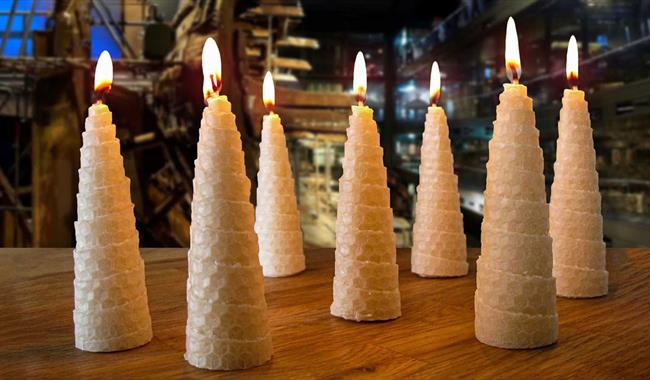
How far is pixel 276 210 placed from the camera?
1092mm

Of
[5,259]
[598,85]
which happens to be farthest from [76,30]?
[598,85]

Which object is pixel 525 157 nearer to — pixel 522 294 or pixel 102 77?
pixel 522 294

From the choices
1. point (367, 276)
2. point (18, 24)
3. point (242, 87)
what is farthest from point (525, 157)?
point (18, 24)

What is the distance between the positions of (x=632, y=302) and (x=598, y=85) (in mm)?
988

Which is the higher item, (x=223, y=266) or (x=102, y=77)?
(x=102, y=77)

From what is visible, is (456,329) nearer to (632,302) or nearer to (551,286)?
(551,286)

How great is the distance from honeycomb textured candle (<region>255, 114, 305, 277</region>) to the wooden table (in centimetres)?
6

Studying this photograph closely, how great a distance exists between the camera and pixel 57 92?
2.25m

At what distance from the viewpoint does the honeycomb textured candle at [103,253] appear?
665 mm

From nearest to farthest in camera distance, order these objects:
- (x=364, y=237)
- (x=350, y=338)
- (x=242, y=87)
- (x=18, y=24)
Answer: (x=350, y=338) < (x=364, y=237) < (x=18, y=24) < (x=242, y=87)

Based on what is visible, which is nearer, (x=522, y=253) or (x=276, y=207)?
(x=522, y=253)

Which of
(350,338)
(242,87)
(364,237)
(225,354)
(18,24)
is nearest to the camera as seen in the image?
(225,354)

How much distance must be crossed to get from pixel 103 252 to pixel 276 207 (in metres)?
0.46

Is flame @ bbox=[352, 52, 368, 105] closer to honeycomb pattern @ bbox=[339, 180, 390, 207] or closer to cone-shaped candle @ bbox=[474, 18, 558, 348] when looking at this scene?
honeycomb pattern @ bbox=[339, 180, 390, 207]
